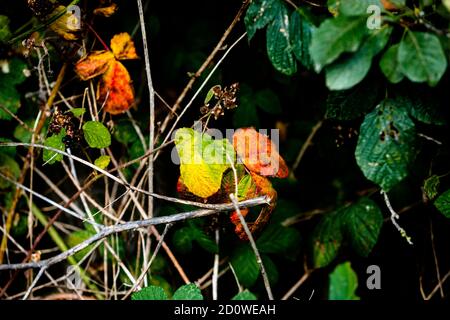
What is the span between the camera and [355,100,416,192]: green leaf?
938 mm

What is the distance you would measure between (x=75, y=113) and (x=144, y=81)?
0.57 metres

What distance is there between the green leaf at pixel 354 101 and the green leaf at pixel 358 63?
163 mm

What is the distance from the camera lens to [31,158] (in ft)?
4.53

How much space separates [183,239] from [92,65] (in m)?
0.63

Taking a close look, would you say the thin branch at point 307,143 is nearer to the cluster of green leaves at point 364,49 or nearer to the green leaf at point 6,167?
the cluster of green leaves at point 364,49

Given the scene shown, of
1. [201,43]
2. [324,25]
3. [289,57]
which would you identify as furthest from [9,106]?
[324,25]

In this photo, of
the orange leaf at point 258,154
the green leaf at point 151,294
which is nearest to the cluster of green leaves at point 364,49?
the orange leaf at point 258,154

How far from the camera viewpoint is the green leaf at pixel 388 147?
0.94 m

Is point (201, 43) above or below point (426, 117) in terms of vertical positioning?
above

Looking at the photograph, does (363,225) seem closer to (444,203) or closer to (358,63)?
(444,203)

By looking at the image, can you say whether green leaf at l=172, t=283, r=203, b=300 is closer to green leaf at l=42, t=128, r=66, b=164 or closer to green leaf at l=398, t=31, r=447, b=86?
green leaf at l=42, t=128, r=66, b=164

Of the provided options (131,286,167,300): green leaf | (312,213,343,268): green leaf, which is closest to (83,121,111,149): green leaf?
(131,286,167,300): green leaf

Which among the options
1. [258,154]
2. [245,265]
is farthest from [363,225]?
[258,154]
